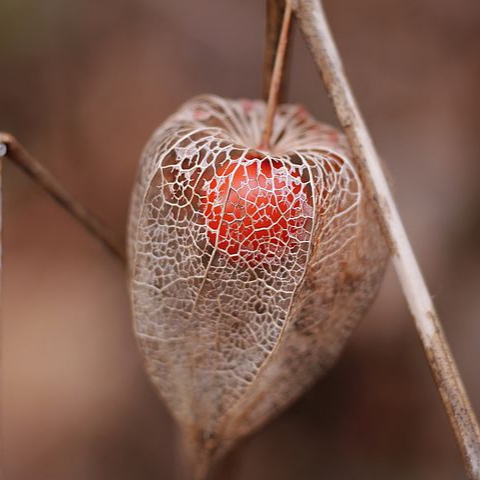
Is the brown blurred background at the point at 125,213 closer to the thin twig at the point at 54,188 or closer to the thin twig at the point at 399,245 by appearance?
the thin twig at the point at 54,188

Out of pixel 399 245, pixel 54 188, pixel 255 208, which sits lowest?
pixel 399 245

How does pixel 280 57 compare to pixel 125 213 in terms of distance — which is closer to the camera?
pixel 280 57

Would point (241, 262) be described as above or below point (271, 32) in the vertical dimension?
below

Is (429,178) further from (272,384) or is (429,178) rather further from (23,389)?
(23,389)

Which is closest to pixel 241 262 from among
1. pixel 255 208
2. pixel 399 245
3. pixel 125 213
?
pixel 255 208

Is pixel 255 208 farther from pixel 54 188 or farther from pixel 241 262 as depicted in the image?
pixel 54 188

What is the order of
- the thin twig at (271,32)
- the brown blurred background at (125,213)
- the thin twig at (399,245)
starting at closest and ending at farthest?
the thin twig at (399,245) → the thin twig at (271,32) → the brown blurred background at (125,213)

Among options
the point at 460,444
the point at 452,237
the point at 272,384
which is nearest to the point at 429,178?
the point at 452,237

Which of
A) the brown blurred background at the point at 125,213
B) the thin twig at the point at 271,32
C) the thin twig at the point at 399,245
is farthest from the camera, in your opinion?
the brown blurred background at the point at 125,213

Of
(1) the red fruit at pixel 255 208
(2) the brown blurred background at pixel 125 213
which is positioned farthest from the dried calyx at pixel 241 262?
(2) the brown blurred background at pixel 125 213
